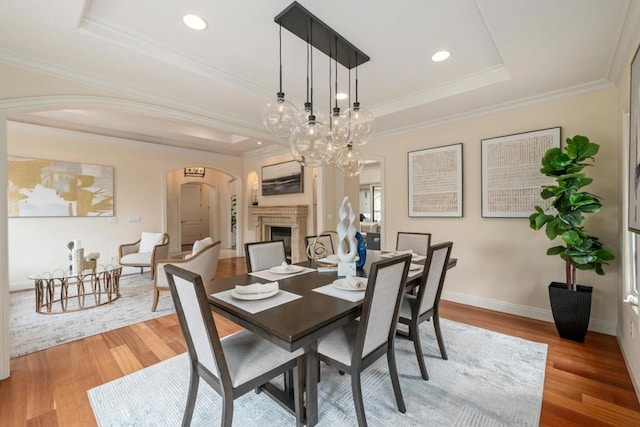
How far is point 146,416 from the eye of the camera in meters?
1.71

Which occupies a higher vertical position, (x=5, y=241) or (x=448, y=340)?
(x=5, y=241)

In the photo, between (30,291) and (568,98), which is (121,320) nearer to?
(30,291)

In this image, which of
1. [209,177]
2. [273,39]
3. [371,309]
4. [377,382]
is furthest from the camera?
[209,177]

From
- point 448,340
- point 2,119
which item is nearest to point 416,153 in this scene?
point 448,340

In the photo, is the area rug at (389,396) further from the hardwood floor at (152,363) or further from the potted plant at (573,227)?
the potted plant at (573,227)

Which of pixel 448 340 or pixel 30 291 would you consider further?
pixel 30 291

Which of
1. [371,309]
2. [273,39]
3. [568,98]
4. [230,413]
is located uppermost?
[273,39]

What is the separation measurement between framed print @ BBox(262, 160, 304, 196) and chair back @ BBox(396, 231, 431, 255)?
300cm

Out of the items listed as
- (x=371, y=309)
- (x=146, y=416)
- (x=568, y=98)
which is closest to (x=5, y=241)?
(x=146, y=416)

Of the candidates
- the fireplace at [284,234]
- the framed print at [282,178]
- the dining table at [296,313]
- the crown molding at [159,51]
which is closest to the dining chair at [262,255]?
the dining table at [296,313]

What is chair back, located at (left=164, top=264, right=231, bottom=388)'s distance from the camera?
1227 mm

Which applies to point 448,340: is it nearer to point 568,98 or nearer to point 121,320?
point 568,98

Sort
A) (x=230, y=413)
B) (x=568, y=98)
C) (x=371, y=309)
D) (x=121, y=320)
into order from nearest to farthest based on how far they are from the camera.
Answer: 1. (x=230, y=413)
2. (x=371, y=309)
3. (x=568, y=98)
4. (x=121, y=320)

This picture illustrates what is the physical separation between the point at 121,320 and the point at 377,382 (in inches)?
114
